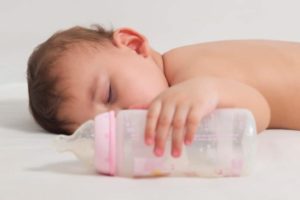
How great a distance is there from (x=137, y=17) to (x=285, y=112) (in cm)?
98

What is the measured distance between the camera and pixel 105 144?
85 cm

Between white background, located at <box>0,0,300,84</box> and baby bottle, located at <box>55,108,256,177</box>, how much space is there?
125 cm

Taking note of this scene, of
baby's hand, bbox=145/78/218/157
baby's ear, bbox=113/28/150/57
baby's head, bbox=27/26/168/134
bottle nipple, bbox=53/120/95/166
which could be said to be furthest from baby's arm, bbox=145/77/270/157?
baby's ear, bbox=113/28/150/57

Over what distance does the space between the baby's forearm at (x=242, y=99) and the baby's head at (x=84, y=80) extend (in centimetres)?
20

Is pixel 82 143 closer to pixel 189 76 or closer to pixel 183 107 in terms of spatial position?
pixel 183 107

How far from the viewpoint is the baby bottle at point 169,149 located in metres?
0.86

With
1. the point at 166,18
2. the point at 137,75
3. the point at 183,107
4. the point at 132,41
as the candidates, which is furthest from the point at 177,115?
the point at 166,18

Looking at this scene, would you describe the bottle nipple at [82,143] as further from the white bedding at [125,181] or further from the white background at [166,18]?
the white background at [166,18]

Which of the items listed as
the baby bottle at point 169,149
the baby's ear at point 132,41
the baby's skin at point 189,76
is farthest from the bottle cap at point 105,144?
the baby's ear at point 132,41

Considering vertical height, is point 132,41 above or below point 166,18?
above

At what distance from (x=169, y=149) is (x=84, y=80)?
0.37 meters

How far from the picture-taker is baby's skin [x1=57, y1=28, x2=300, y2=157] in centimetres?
108

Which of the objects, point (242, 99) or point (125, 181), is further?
point (242, 99)

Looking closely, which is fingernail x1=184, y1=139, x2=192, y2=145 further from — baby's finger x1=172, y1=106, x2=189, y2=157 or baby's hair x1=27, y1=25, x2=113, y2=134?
baby's hair x1=27, y1=25, x2=113, y2=134
